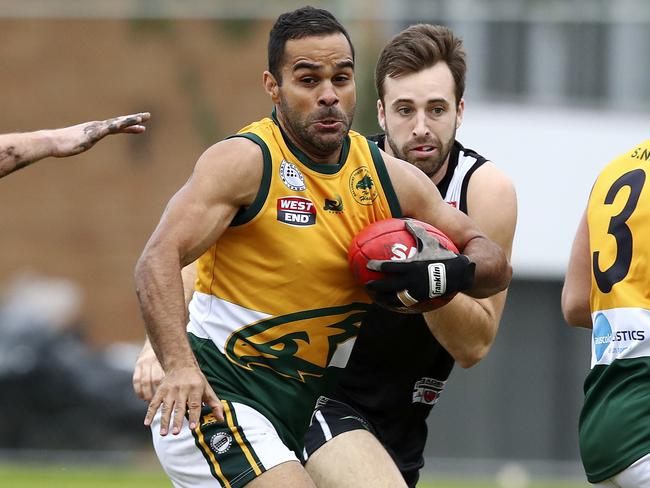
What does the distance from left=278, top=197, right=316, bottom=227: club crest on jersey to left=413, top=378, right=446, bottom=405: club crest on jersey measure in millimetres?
1419

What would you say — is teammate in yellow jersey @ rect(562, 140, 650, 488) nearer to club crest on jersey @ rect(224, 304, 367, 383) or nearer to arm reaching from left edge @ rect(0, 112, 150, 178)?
club crest on jersey @ rect(224, 304, 367, 383)

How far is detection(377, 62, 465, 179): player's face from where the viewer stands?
20.7ft

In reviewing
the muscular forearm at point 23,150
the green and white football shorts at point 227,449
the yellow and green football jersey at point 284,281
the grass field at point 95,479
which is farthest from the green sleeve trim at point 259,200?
the grass field at point 95,479

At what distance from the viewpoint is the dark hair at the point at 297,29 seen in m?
5.41

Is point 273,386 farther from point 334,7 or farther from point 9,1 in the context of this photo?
point 9,1

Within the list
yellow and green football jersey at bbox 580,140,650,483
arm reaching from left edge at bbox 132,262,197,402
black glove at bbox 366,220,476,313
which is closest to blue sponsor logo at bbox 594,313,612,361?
yellow and green football jersey at bbox 580,140,650,483

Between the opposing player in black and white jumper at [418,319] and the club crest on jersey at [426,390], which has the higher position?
the opposing player in black and white jumper at [418,319]

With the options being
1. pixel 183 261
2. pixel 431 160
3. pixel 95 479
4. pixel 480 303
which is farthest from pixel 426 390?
pixel 95 479

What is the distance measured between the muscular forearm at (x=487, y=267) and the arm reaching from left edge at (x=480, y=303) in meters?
0.37

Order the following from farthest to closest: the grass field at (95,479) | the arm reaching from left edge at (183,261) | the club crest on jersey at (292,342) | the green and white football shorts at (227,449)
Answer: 1. the grass field at (95,479)
2. the club crest on jersey at (292,342)
3. the green and white football shorts at (227,449)
4. the arm reaching from left edge at (183,261)

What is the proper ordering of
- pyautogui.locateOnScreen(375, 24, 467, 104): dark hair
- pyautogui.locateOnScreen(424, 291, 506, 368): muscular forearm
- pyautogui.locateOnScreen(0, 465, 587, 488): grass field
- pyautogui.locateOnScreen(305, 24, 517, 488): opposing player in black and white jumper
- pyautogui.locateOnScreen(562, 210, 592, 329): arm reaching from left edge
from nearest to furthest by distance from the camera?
pyautogui.locateOnScreen(562, 210, 592, 329): arm reaching from left edge → pyautogui.locateOnScreen(424, 291, 506, 368): muscular forearm → pyautogui.locateOnScreen(305, 24, 517, 488): opposing player in black and white jumper → pyautogui.locateOnScreen(375, 24, 467, 104): dark hair → pyautogui.locateOnScreen(0, 465, 587, 488): grass field

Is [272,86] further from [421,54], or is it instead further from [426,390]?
[426,390]

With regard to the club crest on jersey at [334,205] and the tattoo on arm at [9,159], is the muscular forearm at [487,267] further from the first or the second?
the tattoo on arm at [9,159]

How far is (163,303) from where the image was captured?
4922mm
